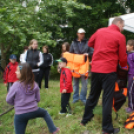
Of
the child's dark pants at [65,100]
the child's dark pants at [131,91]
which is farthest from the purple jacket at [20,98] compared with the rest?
the child's dark pants at [131,91]

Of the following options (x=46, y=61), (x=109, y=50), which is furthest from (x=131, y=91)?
(x=46, y=61)

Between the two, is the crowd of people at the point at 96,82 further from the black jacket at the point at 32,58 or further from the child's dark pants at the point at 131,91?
the black jacket at the point at 32,58

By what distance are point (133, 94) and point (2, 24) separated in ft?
11.2

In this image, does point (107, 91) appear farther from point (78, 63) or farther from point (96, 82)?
point (78, 63)

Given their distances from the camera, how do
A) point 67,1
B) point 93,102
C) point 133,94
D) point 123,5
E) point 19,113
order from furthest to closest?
point 123,5 < point 67,1 < point 133,94 < point 93,102 < point 19,113

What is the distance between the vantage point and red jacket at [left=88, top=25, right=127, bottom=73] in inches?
117

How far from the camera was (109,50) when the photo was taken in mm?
3002

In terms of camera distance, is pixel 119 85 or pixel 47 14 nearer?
pixel 119 85

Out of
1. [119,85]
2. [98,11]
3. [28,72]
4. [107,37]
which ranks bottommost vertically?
[119,85]

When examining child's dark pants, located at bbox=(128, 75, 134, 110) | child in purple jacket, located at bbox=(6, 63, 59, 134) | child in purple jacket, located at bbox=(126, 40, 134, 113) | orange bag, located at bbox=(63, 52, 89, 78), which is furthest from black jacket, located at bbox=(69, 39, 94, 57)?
child in purple jacket, located at bbox=(6, 63, 59, 134)

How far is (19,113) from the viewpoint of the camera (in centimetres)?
279

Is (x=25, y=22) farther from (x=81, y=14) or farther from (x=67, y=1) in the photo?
(x=81, y=14)

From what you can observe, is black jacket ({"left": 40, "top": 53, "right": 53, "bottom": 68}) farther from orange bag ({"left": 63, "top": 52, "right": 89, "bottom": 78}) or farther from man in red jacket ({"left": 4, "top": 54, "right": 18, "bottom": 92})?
orange bag ({"left": 63, "top": 52, "right": 89, "bottom": 78})

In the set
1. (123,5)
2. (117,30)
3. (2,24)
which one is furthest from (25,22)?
(123,5)
